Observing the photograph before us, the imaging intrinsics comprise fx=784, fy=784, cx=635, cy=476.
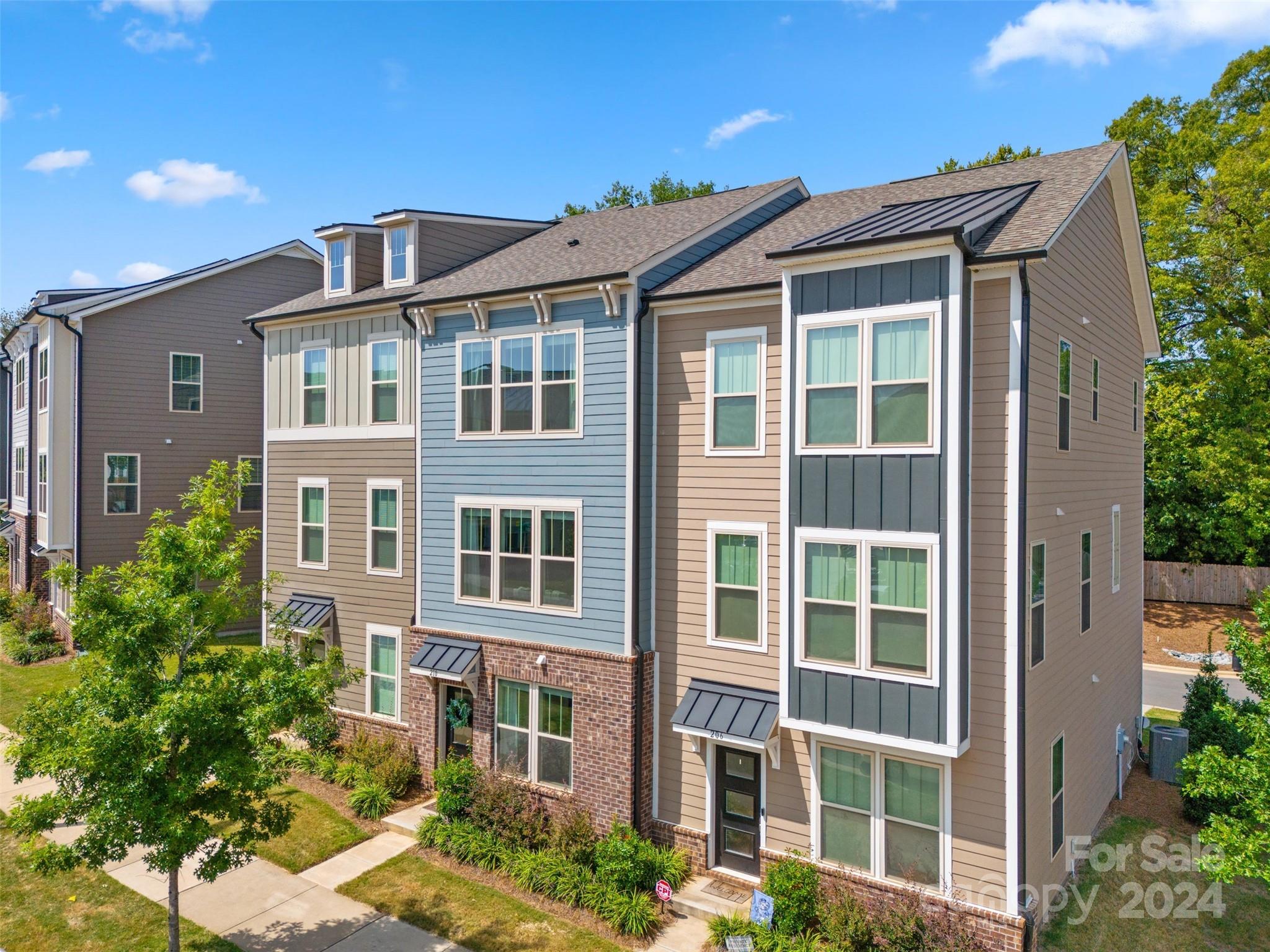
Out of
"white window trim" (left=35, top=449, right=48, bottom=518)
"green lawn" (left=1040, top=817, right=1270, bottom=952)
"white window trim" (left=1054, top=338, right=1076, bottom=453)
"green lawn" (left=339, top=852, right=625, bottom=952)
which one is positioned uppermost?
"white window trim" (left=1054, top=338, right=1076, bottom=453)

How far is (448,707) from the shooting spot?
1338 centimetres

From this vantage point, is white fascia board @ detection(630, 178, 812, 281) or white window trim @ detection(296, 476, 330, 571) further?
white window trim @ detection(296, 476, 330, 571)

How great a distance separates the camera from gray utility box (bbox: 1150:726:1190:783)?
14500mm

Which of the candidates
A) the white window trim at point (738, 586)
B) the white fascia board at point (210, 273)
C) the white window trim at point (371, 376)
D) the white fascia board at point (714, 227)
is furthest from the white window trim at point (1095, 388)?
the white fascia board at point (210, 273)

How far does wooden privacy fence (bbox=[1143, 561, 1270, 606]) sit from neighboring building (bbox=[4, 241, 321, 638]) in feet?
104

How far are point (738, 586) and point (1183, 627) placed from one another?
24197mm

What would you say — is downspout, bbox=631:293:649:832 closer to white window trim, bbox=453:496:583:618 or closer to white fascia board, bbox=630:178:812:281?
white fascia board, bbox=630:178:812:281

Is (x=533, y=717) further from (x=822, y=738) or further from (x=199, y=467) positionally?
(x=199, y=467)

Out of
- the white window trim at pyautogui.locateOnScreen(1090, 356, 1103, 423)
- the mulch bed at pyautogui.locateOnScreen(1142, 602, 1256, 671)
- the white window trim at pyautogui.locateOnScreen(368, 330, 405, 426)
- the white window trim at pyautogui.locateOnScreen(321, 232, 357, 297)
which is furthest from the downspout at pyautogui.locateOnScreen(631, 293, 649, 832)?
the mulch bed at pyautogui.locateOnScreen(1142, 602, 1256, 671)

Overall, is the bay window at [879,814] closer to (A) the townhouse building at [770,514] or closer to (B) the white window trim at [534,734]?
(A) the townhouse building at [770,514]

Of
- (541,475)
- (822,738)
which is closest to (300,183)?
(541,475)

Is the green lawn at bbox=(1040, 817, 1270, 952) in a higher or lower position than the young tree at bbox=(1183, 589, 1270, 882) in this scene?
lower

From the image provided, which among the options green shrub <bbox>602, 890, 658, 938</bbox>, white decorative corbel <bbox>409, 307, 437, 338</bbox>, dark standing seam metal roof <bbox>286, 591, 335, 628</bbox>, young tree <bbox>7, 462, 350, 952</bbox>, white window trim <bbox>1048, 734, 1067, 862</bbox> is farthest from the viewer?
dark standing seam metal roof <bbox>286, 591, 335, 628</bbox>

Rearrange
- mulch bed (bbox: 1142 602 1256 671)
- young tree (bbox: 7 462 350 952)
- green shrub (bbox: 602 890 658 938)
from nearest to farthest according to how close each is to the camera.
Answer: young tree (bbox: 7 462 350 952), green shrub (bbox: 602 890 658 938), mulch bed (bbox: 1142 602 1256 671)
